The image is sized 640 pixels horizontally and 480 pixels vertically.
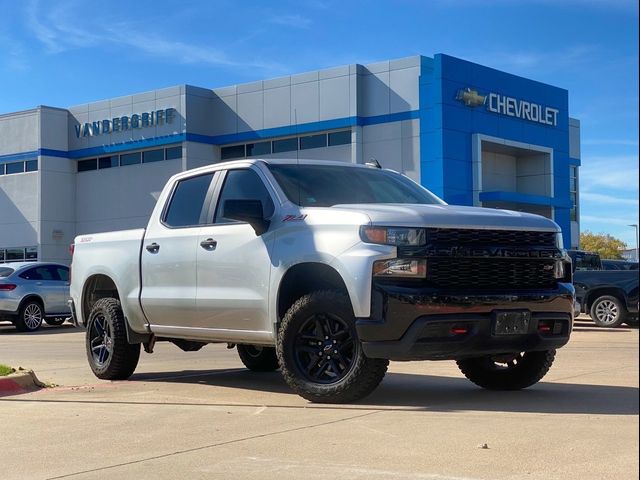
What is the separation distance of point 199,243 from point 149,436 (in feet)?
7.86

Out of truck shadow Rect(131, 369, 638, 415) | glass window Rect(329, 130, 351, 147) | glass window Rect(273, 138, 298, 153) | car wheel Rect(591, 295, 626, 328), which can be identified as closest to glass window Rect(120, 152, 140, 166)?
glass window Rect(273, 138, 298, 153)

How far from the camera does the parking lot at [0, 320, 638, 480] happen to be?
5.21 meters

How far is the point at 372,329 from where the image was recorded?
6633 millimetres

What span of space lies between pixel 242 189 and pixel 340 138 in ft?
93.1

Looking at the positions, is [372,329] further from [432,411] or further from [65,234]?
[65,234]

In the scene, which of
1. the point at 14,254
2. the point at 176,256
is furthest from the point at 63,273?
the point at 14,254

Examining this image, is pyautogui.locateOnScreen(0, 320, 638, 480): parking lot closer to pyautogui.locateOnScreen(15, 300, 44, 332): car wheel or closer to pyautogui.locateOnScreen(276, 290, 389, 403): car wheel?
pyautogui.locateOnScreen(276, 290, 389, 403): car wheel

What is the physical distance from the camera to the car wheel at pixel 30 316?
2005 cm

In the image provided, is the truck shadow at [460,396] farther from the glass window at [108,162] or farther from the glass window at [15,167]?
the glass window at [15,167]

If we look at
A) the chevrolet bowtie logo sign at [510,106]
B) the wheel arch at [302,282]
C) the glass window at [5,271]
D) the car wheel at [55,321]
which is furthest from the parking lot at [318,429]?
the chevrolet bowtie logo sign at [510,106]

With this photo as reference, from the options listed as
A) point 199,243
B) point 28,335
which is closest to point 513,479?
point 199,243

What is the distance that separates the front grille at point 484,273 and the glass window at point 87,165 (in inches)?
1565

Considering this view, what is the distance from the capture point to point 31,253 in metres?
44.2

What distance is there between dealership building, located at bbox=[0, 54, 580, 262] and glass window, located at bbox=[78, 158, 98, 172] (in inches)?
3.3
